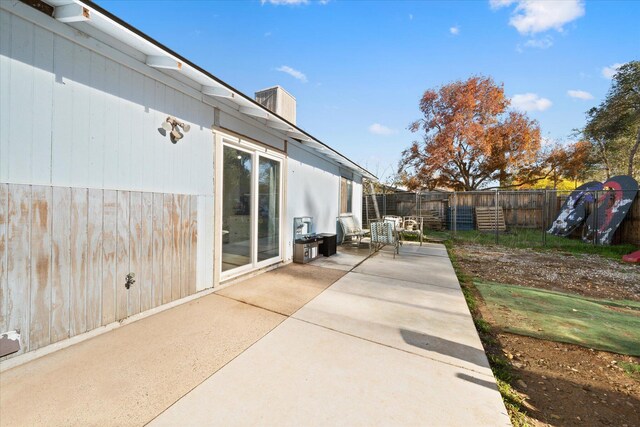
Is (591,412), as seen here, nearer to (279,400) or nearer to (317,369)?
(317,369)

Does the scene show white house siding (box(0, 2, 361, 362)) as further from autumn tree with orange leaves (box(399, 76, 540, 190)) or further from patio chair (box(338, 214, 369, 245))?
autumn tree with orange leaves (box(399, 76, 540, 190))

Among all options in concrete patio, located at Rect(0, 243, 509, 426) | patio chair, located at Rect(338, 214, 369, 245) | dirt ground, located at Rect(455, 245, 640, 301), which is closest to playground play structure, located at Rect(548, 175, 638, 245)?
dirt ground, located at Rect(455, 245, 640, 301)

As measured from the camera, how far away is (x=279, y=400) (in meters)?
1.52

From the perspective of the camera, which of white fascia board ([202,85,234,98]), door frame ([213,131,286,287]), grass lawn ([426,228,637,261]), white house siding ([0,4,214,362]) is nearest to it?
white house siding ([0,4,214,362])

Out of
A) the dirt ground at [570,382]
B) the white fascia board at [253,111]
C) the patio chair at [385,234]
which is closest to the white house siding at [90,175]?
the white fascia board at [253,111]

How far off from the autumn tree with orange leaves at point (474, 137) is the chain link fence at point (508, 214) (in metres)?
3.26

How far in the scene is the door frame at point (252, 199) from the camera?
11.3 ft

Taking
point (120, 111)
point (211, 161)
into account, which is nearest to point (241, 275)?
point (211, 161)

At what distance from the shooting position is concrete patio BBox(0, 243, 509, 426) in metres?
1.41

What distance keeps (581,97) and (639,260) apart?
16.6 metres

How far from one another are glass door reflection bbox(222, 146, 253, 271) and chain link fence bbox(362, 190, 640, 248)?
7.15 m

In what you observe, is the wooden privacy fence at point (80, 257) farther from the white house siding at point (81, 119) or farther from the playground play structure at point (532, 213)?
the playground play structure at point (532, 213)

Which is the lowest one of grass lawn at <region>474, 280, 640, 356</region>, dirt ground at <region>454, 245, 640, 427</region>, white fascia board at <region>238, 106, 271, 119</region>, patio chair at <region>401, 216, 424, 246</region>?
dirt ground at <region>454, 245, 640, 427</region>

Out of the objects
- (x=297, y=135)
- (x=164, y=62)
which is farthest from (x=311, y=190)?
(x=164, y=62)
